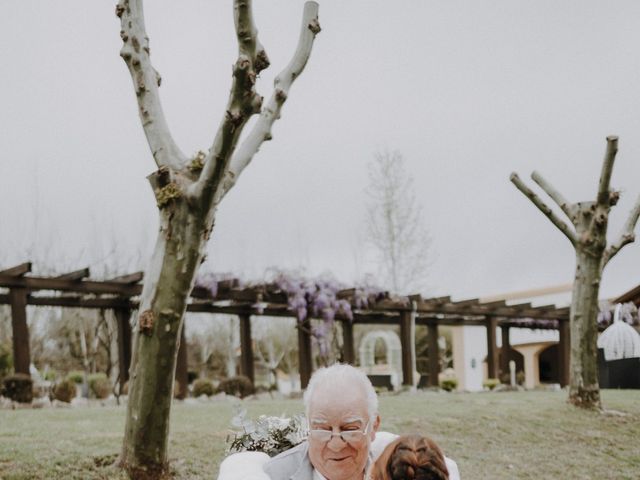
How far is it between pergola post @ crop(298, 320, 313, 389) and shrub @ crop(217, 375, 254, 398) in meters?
1.68

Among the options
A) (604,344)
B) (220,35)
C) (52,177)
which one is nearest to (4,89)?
(52,177)

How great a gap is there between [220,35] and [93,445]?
4.66m

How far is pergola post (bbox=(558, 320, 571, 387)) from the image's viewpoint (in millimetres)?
19375

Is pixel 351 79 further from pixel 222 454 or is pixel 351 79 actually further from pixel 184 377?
pixel 222 454

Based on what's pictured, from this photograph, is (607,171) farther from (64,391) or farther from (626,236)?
(64,391)

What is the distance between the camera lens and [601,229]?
32.9ft

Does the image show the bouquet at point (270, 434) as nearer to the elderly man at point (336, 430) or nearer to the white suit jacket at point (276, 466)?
the white suit jacket at point (276, 466)

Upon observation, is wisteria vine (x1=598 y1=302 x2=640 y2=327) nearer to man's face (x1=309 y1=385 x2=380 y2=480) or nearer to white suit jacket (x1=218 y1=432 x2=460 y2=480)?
white suit jacket (x1=218 y1=432 x2=460 y2=480)

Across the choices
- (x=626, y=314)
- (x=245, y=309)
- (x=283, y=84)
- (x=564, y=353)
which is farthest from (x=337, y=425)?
(x=626, y=314)

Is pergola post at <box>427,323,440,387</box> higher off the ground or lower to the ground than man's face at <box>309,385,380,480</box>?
lower

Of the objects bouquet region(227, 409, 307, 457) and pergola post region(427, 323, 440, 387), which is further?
pergola post region(427, 323, 440, 387)

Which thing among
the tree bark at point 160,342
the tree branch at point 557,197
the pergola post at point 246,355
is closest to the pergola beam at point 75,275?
the pergola post at point 246,355

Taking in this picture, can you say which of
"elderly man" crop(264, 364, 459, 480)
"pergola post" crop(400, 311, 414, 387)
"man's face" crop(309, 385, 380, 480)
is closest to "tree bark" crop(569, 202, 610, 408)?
"pergola post" crop(400, 311, 414, 387)

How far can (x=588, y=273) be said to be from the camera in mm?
10133
